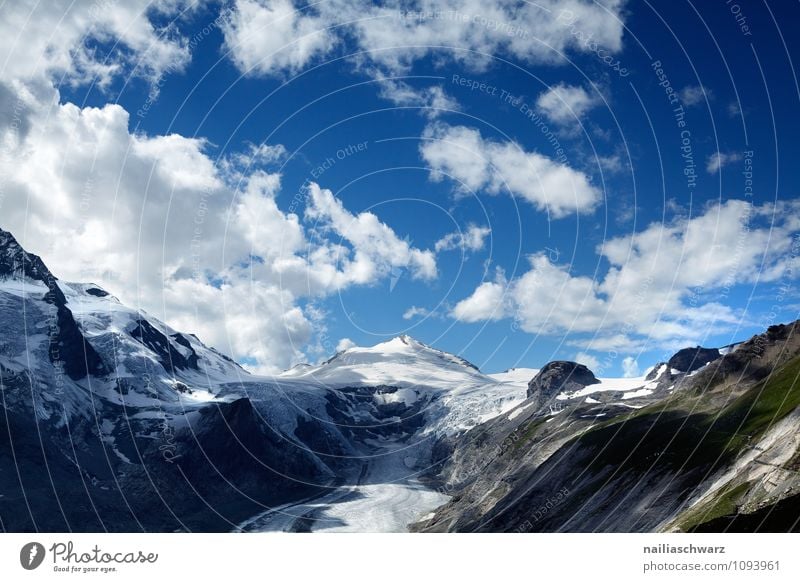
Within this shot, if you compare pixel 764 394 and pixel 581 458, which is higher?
pixel 764 394

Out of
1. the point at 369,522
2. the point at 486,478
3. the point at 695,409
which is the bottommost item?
the point at 369,522

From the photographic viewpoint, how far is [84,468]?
192125 millimetres

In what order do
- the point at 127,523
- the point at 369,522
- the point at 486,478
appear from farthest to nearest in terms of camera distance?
the point at 369,522 < the point at 127,523 < the point at 486,478
